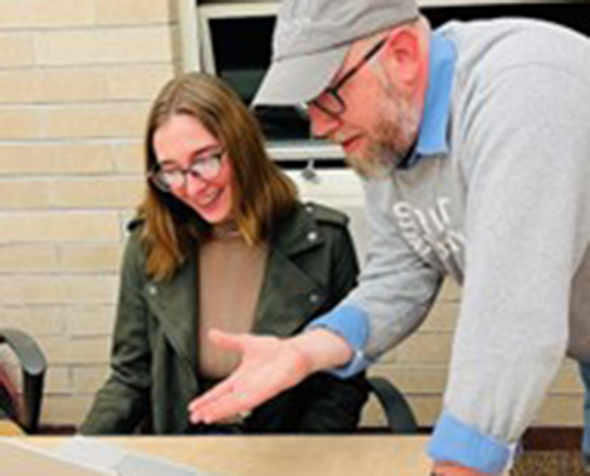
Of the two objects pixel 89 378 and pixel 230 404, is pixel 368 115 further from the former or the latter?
pixel 89 378

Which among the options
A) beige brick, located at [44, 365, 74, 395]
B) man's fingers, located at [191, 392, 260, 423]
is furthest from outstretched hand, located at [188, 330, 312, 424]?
beige brick, located at [44, 365, 74, 395]

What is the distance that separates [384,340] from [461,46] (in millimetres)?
496

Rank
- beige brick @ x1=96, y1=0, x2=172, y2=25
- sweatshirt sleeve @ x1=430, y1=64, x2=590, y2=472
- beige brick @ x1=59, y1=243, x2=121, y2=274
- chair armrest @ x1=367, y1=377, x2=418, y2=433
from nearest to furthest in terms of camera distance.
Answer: sweatshirt sleeve @ x1=430, y1=64, x2=590, y2=472, chair armrest @ x1=367, y1=377, x2=418, y2=433, beige brick @ x1=96, y1=0, x2=172, y2=25, beige brick @ x1=59, y1=243, x2=121, y2=274

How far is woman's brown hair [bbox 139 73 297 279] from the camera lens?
1.81 metres

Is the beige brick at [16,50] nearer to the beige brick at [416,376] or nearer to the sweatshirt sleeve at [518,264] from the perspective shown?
the beige brick at [416,376]

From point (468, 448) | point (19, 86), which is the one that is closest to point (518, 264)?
point (468, 448)

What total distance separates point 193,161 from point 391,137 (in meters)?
0.69

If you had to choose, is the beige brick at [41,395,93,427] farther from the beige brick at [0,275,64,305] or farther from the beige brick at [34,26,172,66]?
the beige brick at [34,26,172,66]

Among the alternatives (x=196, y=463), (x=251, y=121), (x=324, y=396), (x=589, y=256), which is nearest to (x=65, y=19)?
(x=251, y=121)

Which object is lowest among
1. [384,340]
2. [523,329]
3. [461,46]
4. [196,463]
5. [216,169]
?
[196,463]

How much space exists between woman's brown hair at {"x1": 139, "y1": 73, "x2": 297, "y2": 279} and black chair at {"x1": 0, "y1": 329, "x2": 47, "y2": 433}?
0.37 metres

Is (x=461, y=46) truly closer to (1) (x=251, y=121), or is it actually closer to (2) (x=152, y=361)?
(1) (x=251, y=121)

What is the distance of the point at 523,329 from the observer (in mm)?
953

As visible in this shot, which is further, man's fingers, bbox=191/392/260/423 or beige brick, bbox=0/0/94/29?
beige brick, bbox=0/0/94/29
